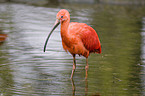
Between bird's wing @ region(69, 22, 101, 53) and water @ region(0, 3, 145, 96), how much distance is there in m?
0.53

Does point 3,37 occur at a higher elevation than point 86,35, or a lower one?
lower

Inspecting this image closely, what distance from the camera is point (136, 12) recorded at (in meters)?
19.4

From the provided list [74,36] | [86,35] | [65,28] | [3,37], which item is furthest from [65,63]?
[3,37]

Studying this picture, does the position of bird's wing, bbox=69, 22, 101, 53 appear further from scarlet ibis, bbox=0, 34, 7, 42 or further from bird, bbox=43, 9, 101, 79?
scarlet ibis, bbox=0, 34, 7, 42

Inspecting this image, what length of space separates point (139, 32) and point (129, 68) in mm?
5586

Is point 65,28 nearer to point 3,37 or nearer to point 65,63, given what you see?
point 65,63

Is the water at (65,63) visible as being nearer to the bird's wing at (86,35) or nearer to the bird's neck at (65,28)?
the bird's wing at (86,35)

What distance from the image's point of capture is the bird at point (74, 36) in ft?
23.0

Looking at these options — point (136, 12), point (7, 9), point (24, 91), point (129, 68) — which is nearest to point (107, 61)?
point (129, 68)

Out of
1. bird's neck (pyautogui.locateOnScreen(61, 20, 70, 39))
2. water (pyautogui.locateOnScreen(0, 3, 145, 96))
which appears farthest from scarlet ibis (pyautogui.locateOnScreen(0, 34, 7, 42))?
bird's neck (pyautogui.locateOnScreen(61, 20, 70, 39))

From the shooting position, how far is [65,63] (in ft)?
28.8

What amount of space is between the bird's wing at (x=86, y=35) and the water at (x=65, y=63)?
53 cm

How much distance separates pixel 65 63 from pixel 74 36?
5.26ft

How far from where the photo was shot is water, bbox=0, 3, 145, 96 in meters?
6.80
